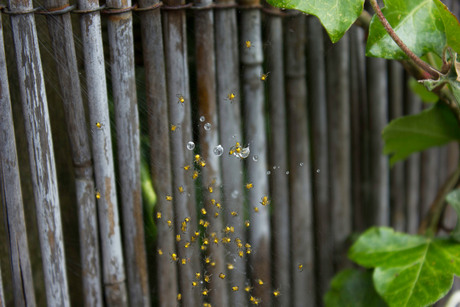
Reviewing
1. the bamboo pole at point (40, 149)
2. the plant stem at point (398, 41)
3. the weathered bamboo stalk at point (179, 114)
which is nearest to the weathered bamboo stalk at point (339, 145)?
the plant stem at point (398, 41)

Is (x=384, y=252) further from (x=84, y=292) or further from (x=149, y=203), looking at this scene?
(x=84, y=292)

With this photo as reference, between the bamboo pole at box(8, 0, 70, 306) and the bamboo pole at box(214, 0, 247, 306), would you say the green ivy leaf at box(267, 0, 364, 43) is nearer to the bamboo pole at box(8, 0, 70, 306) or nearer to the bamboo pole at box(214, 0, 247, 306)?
the bamboo pole at box(214, 0, 247, 306)

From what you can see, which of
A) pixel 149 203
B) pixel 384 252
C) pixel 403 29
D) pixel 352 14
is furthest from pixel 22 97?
pixel 384 252

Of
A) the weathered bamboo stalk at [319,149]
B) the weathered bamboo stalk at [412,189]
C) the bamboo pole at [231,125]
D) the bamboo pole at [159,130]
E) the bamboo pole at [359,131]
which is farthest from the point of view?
the weathered bamboo stalk at [412,189]

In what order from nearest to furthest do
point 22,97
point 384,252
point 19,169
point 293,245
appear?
point 22,97, point 19,169, point 384,252, point 293,245

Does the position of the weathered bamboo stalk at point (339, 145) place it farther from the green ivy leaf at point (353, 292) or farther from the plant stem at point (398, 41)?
the plant stem at point (398, 41)

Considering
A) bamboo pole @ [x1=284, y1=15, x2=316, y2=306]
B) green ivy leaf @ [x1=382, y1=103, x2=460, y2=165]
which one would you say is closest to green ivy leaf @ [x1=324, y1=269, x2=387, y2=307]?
bamboo pole @ [x1=284, y1=15, x2=316, y2=306]

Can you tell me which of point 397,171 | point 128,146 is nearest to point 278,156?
point 128,146
